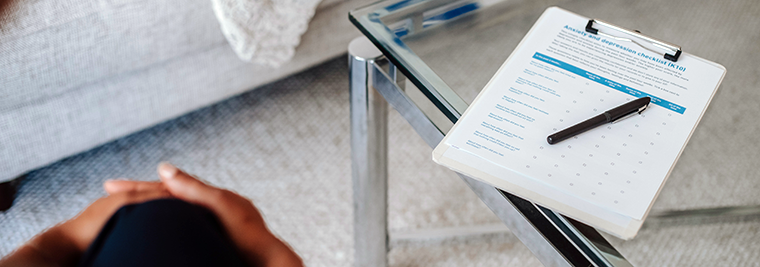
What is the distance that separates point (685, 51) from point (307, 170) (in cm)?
73

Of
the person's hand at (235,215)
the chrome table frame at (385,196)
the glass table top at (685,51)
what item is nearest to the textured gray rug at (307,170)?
the glass table top at (685,51)

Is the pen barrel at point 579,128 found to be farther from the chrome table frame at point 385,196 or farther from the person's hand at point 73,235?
the person's hand at point 73,235

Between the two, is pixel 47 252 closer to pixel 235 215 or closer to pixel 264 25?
pixel 235 215

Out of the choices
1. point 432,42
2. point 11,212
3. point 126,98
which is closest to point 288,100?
point 126,98

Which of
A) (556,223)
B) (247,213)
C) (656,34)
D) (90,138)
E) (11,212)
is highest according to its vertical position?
(656,34)

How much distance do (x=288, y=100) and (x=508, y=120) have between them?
2.79 feet

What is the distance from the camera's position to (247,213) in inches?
21.3

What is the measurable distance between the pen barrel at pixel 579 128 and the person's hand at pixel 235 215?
259mm

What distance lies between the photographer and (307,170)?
107 cm

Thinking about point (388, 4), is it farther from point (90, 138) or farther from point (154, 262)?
point (90, 138)

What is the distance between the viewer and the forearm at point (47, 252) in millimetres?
455

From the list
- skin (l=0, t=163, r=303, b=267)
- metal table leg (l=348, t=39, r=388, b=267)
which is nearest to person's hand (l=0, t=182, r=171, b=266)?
skin (l=0, t=163, r=303, b=267)

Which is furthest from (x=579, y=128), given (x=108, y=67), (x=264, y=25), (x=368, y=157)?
(x=108, y=67)

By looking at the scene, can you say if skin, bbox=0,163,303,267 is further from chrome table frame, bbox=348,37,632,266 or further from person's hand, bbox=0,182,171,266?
chrome table frame, bbox=348,37,632,266
